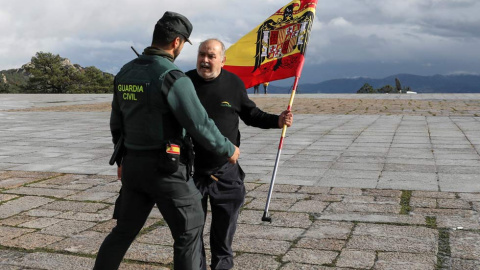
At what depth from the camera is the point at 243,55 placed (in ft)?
13.7

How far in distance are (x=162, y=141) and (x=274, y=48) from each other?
1.85 m

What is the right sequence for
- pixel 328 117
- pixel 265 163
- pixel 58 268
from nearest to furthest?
1. pixel 58 268
2. pixel 265 163
3. pixel 328 117

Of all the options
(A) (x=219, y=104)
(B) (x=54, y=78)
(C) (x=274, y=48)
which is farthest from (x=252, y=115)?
(B) (x=54, y=78)

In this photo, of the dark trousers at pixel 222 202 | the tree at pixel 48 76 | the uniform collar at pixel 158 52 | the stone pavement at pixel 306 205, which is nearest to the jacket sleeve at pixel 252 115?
the dark trousers at pixel 222 202

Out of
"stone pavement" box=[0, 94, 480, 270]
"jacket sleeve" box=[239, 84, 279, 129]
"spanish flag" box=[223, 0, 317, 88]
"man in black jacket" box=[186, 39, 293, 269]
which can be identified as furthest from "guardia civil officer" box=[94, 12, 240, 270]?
"spanish flag" box=[223, 0, 317, 88]

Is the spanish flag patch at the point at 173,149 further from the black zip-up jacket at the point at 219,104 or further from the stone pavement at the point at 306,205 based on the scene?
the stone pavement at the point at 306,205

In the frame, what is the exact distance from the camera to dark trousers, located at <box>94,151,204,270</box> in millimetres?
2684

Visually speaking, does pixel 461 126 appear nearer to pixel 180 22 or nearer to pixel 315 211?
pixel 315 211

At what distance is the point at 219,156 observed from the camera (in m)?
3.12

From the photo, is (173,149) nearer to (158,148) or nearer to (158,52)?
(158,148)

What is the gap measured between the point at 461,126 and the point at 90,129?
7987 mm

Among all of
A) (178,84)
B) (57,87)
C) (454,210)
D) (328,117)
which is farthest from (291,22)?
(57,87)

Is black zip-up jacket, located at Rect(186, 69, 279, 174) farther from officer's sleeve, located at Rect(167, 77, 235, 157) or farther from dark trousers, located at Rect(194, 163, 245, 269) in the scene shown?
officer's sleeve, located at Rect(167, 77, 235, 157)

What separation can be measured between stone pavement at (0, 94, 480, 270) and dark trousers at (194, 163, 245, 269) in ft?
1.05
